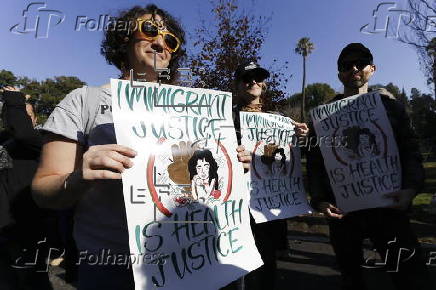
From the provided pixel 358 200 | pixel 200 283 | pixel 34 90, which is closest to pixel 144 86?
pixel 200 283

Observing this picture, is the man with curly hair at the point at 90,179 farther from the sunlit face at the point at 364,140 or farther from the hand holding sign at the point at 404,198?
the hand holding sign at the point at 404,198

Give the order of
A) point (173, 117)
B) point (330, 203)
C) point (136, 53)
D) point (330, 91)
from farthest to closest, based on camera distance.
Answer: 1. point (330, 91)
2. point (330, 203)
3. point (136, 53)
4. point (173, 117)

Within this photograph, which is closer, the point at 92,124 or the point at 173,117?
the point at 92,124

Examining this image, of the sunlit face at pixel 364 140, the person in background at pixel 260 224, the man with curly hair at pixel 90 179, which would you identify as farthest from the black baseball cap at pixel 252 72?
the man with curly hair at pixel 90 179

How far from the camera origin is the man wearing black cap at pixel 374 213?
203 cm

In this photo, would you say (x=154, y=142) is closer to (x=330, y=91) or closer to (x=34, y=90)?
(x=34, y=90)

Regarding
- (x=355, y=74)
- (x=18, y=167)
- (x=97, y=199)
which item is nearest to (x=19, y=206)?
(x=18, y=167)

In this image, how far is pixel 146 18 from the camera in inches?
62.7

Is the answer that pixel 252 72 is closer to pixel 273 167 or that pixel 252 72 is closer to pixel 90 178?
pixel 273 167

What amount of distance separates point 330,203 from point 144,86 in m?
1.75

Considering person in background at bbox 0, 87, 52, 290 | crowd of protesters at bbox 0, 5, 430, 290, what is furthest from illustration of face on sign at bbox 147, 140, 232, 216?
person in background at bbox 0, 87, 52, 290

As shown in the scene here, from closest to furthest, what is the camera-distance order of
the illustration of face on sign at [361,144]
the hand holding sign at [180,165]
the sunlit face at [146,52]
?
the hand holding sign at [180,165] → the sunlit face at [146,52] → the illustration of face on sign at [361,144]

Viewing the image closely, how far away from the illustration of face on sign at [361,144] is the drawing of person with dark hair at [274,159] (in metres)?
0.54

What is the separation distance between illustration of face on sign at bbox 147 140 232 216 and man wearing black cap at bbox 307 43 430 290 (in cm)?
122
